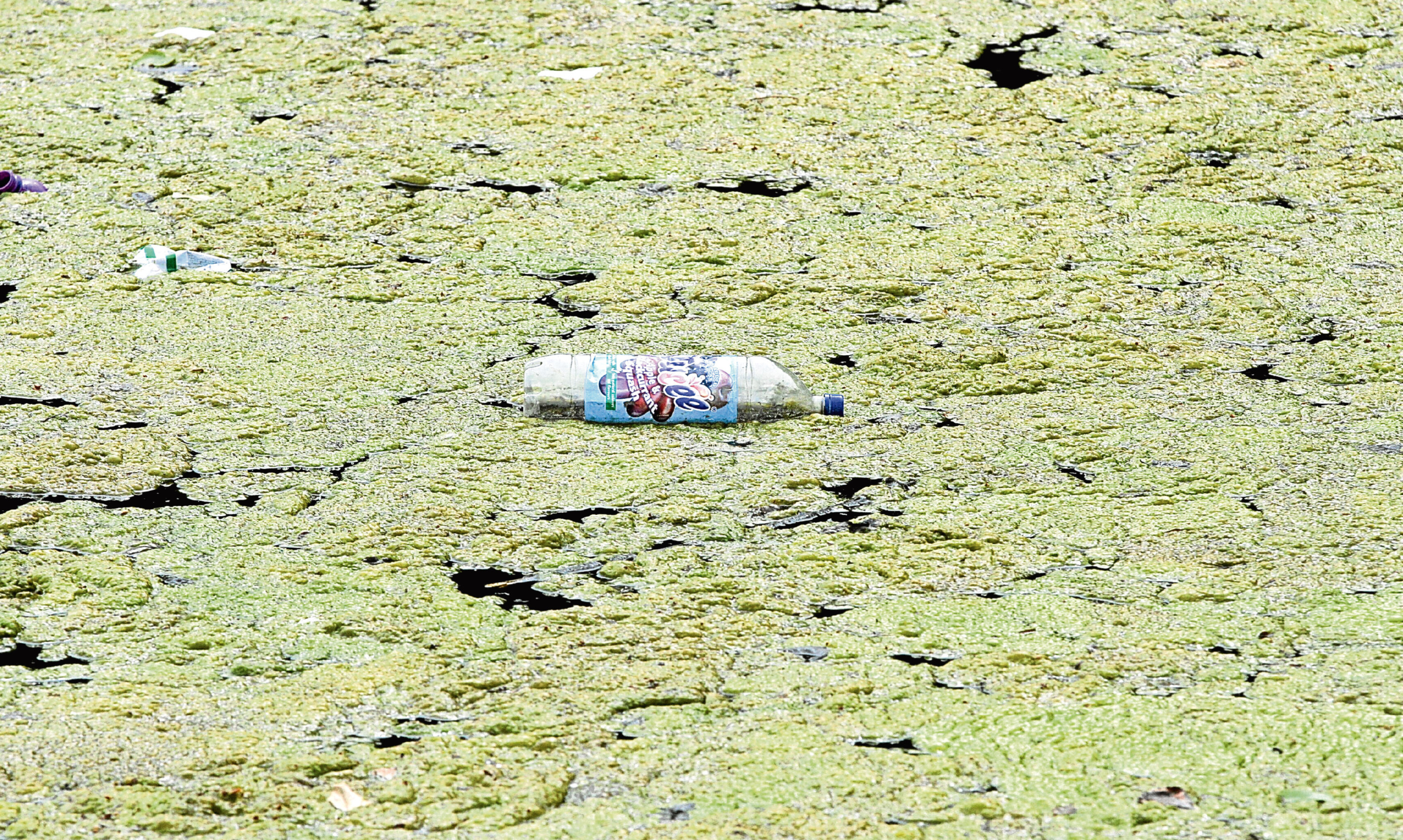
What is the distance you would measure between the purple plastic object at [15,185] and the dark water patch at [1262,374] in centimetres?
208

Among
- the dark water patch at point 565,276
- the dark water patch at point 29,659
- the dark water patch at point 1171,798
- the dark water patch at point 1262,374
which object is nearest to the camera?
the dark water patch at point 1171,798

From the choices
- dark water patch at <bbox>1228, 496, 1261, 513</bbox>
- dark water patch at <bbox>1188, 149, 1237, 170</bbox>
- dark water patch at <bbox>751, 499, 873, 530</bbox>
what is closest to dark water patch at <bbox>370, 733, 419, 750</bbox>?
dark water patch at <bbox>751, 499, 873, 530</bbox>

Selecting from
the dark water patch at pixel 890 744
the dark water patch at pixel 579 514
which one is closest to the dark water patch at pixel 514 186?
the dark water patch at pixel 579 514

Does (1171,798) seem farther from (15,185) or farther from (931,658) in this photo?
(15,185)

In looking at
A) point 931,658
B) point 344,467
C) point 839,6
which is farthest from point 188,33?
point 931,658

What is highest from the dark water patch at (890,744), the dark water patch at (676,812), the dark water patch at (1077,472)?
the dark water patch at (676,812)

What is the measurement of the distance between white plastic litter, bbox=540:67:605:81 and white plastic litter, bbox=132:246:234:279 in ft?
3.06

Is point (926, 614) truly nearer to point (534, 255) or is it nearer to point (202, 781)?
point (202, 781)

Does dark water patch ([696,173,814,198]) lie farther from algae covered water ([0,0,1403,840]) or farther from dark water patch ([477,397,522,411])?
dark water patch ([477,397,522,411])

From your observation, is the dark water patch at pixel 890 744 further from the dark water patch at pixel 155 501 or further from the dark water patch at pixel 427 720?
the dark water patch at pixel 155 501

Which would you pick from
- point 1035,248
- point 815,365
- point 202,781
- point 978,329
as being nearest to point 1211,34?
point 1035,248

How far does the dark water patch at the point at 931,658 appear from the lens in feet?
5.96

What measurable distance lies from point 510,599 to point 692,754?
385 mm

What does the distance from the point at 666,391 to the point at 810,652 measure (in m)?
0.64
